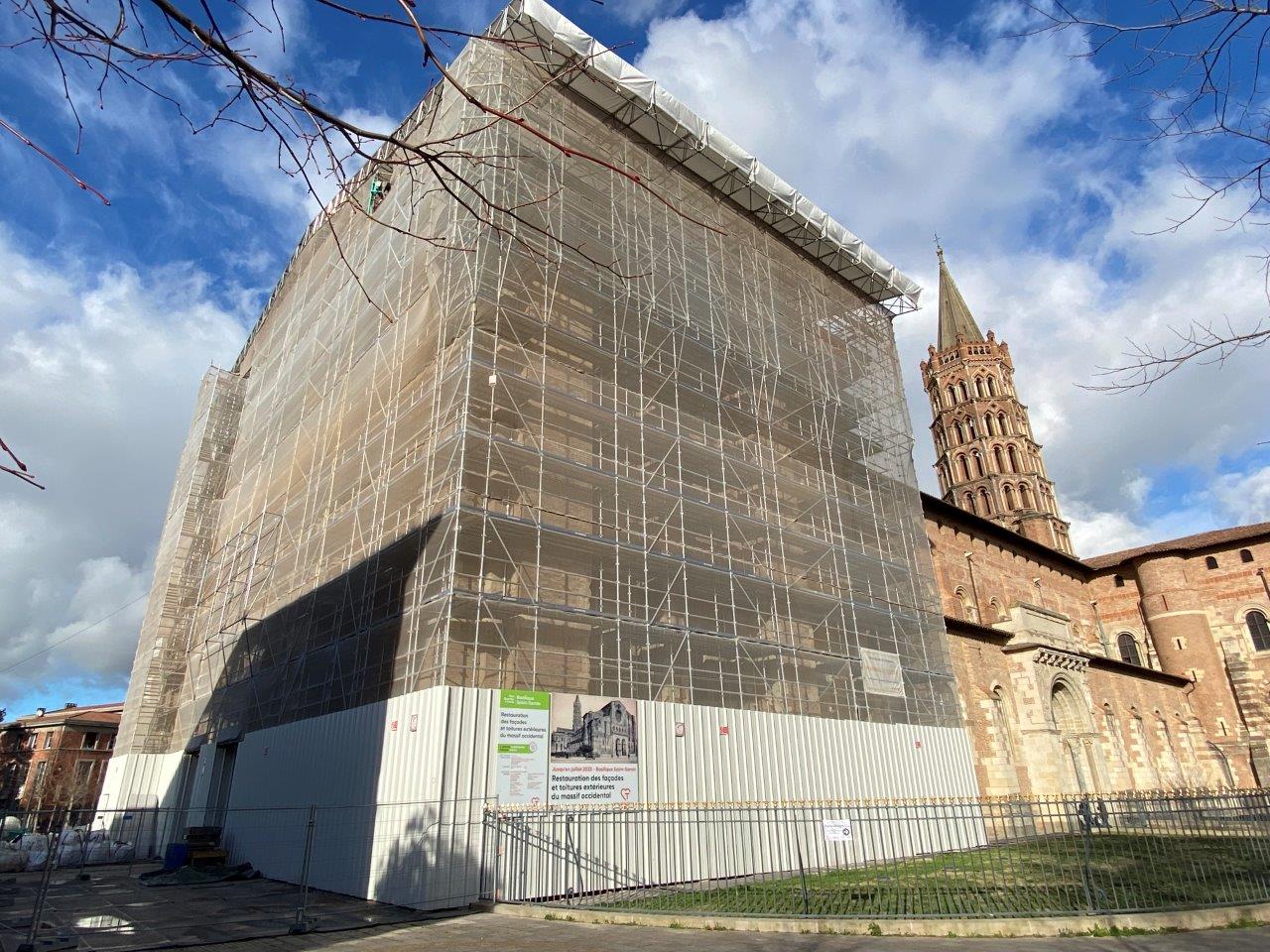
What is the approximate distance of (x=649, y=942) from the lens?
845 cm

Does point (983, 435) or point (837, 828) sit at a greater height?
point (983, 435)

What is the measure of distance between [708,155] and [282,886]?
22791 millimetres

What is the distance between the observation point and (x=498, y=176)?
1791cm

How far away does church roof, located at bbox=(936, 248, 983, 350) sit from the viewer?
70.4 meters

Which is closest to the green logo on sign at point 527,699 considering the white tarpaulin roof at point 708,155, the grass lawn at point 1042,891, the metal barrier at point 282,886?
the metal barrier at point 282,886

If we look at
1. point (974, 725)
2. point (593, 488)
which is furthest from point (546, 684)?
point (974, 725)

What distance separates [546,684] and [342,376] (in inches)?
482

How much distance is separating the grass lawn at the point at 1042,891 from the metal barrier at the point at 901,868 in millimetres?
33

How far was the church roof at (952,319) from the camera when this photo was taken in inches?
2773

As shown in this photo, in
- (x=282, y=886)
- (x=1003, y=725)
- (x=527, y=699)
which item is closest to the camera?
(x=527, y=699)

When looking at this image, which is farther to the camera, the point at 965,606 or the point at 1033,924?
the point at 965,606

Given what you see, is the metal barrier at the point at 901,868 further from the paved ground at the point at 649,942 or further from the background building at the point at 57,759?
the background building at the point at 57,759

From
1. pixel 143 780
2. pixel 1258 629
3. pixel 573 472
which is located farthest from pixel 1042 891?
pixel 1258 629

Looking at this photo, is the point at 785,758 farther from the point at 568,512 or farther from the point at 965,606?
the point at 965,606
